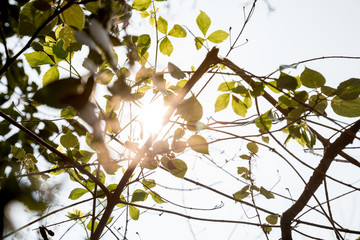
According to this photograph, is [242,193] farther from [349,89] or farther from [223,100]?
[349,89]

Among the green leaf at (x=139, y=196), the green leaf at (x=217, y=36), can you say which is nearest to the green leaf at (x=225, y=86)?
the green leaf at (x=217, y=36)

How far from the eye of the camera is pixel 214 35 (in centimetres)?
93

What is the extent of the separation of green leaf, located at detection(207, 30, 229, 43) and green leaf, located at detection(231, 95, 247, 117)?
0.22 m

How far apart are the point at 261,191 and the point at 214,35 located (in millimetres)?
631

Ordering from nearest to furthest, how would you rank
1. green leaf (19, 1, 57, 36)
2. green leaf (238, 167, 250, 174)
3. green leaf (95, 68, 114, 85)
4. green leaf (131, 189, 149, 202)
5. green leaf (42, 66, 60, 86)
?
1. green leaf (95, 68, 114, 85)
2. green leaf (19, 1, 57, 36)
3. green leaf (42, 66, 60, 86)
4. green leaf (131, 189, 149, 202)
5. green leaf (238, 167, 250, 174)

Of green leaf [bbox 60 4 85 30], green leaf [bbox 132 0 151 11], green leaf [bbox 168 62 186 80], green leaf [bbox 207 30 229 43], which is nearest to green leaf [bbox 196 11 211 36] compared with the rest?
green leaf [bbox 207 30 229 43]

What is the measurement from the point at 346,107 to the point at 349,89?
0.06m

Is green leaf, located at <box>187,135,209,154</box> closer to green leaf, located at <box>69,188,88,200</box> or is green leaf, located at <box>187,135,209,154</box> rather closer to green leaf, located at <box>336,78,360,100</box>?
green leaf, located at <box>336,78,360,100</box>

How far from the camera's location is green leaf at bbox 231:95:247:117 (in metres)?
0.93

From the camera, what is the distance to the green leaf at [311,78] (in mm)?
710

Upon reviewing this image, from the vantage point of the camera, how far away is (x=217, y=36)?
0.93m

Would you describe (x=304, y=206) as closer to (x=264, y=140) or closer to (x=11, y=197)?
(x=264, y=140)

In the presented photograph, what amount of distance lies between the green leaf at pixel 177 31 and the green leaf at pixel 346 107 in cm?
52

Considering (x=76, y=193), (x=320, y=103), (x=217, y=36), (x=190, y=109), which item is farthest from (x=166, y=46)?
(x=76, y=193)
